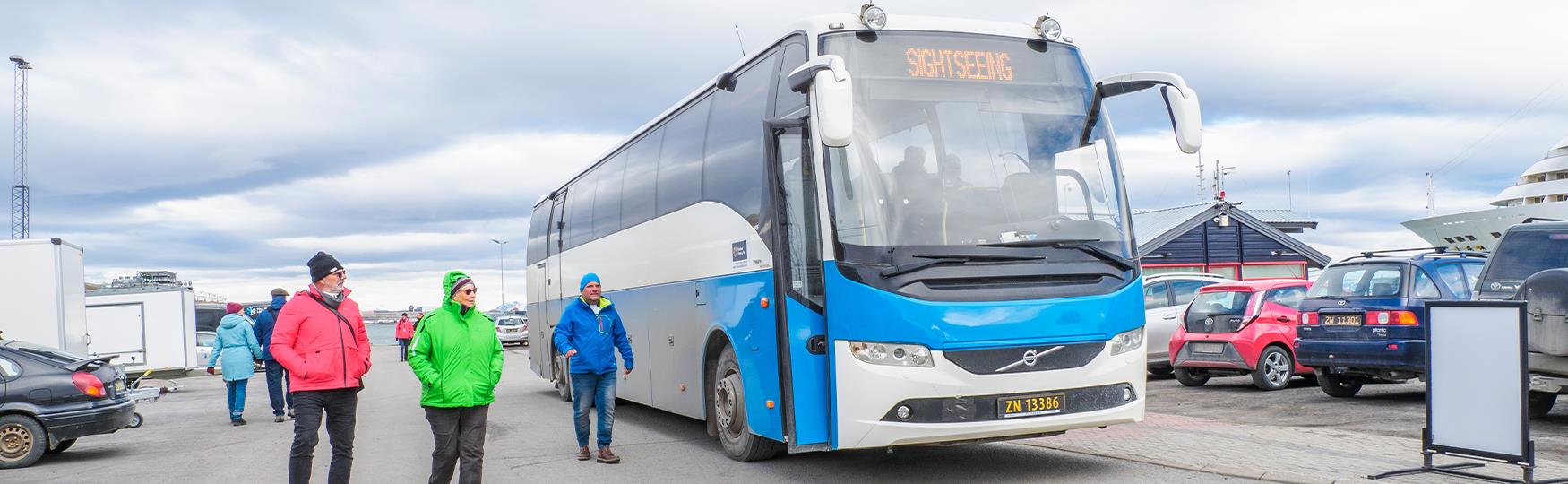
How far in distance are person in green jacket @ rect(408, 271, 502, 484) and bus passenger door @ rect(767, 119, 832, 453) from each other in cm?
191

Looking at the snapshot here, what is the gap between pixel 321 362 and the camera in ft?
23.7

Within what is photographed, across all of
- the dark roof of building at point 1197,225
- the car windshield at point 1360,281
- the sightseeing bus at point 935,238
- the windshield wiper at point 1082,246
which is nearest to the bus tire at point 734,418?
the sightseeing bus at point 935,238

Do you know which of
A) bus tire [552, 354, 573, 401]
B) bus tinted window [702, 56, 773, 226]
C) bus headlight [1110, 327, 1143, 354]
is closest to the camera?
bus headlight [1110, 327, 1143, 354]

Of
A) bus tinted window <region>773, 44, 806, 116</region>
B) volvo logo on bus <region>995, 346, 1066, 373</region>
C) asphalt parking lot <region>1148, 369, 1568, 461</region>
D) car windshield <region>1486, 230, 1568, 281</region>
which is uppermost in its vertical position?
bus tinted window <region>773, 44, 806, 116</region>

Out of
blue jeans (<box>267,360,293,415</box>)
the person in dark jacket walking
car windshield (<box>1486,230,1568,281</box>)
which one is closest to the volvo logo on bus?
car windshield (<box>1486,230,1568,281</box>)

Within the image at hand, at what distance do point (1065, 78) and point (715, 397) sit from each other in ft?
12.9

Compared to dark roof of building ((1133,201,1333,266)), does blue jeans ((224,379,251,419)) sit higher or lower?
lower

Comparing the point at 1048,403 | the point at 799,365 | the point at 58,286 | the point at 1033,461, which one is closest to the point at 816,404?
the point at 799,365

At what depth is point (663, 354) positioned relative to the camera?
11.7 meters

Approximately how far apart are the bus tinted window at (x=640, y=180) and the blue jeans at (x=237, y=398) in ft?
21.7

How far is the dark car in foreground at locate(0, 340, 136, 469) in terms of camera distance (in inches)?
454

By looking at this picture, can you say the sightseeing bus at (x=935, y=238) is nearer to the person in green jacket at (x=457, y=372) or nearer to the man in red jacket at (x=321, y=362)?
the person in green jacket at (x=457, y=372)

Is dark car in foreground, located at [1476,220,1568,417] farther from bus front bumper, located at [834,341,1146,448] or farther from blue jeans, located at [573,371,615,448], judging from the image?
blue jeans, located at [573,371,615,448]

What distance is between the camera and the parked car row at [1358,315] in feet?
31.0
